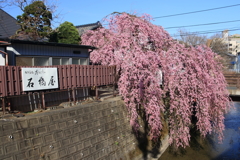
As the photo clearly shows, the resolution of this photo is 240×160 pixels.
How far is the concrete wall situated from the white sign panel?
135 centimetres

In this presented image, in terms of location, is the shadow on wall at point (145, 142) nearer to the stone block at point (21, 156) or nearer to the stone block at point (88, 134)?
the stone block at point (88, 134)

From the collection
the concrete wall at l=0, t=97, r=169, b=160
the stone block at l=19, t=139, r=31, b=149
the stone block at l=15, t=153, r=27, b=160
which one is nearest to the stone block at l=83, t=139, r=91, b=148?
the concrete wall at l=0, t=97, r=169, b=160

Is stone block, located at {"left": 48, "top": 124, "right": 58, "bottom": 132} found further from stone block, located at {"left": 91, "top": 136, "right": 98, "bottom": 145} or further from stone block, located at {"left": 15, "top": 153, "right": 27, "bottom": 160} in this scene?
stone block, located at {"left": 91, "top": 136, "right": 98, "bottom": 145}

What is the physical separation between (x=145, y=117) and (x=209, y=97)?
4.14 meters

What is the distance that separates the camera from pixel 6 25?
1827 cm

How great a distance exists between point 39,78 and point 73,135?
114 inches

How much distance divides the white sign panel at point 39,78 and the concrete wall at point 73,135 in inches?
53.2

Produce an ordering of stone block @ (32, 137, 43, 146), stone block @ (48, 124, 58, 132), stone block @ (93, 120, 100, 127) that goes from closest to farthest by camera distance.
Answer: stone block @ (32, 137, 43, 146) < stone block @ (48, 124, 58, 132) < stone block @ (93, 120, 100, 127)

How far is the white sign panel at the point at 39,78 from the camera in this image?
880cm

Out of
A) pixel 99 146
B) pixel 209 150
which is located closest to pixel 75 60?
pixel 99 146

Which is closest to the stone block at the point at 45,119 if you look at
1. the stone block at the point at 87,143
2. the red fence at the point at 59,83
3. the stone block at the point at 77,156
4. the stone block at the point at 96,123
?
the red fence at the point at 59,83

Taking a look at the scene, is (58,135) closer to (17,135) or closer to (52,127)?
(52,127)

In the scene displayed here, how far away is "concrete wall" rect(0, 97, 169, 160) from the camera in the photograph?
22.9 feet

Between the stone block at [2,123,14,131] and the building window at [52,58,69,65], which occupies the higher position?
the building window at [52,58,69,65]
